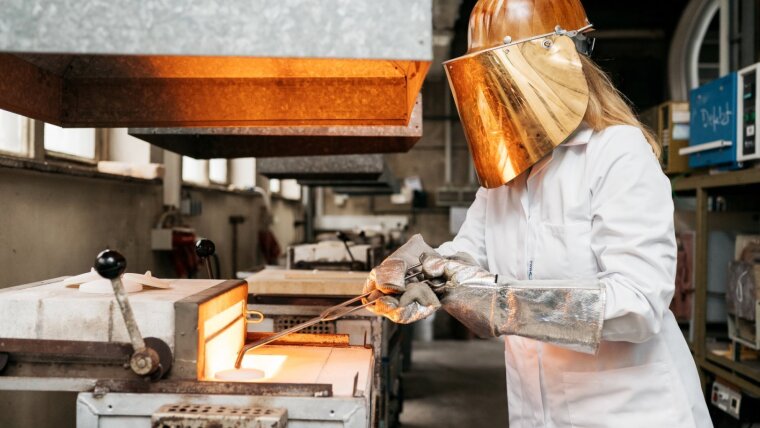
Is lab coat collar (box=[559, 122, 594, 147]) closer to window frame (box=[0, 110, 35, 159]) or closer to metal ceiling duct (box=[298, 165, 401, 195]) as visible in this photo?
window frame (box=[0, 110, 35, 159])

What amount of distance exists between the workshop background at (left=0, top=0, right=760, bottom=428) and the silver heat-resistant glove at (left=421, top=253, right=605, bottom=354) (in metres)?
0.26

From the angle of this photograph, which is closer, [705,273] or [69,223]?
[69,223]

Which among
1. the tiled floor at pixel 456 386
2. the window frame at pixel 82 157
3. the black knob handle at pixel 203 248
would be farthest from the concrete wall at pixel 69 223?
the tiled floor at pixel 456 386

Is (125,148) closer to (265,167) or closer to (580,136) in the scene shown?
(265,167)

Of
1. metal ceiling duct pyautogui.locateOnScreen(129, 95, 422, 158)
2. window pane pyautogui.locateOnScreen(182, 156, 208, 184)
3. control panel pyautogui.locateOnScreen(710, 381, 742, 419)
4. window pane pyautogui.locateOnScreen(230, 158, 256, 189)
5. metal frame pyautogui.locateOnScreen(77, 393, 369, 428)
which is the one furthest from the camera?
window pane pyautogui.locateOnScreen(230, 158, 256, 189)

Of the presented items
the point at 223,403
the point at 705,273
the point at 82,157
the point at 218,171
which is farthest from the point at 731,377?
the point at 218,171

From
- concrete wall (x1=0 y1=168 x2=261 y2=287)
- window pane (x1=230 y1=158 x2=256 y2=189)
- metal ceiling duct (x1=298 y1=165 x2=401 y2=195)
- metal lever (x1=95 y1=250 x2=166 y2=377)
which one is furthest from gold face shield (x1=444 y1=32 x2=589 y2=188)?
window pane (x1=230 y1=158 x2=256 y2=189)

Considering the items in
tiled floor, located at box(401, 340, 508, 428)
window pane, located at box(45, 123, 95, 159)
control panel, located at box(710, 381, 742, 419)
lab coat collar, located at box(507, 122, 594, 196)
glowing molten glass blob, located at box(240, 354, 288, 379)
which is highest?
window pane, located at box(45, 123, 95, 159)

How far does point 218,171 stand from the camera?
15.4 ft

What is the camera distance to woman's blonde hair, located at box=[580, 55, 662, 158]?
125 centimetres

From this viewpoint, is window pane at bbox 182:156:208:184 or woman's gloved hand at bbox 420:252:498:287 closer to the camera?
woman's gloved hand at bbox 420:252:498:287

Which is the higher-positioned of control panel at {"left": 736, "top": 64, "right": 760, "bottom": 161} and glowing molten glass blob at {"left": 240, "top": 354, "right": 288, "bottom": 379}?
control panel at {"left": 736, "top": 64, "right": 760, "bottom": 161}

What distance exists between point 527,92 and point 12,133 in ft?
6.04

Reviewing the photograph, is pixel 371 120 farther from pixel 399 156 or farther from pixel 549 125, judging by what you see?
pixel 399 156
